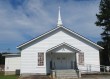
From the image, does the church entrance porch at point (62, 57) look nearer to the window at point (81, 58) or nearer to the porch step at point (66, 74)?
the window at point (81, 58)

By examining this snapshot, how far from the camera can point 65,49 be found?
3500 centimetres

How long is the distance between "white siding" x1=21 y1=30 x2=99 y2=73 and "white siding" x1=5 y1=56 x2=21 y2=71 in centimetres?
856

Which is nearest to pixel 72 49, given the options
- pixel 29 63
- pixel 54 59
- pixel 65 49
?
pixel 65 49

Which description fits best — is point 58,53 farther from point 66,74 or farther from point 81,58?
point 66,74

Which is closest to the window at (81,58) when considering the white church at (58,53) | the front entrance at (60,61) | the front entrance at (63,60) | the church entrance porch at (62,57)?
the white church at (58,53)

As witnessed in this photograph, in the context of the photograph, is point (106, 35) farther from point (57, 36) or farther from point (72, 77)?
point (72, 77)

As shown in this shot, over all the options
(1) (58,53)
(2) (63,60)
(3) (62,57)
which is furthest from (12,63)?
(1) (58,53)

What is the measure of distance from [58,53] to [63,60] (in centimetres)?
157

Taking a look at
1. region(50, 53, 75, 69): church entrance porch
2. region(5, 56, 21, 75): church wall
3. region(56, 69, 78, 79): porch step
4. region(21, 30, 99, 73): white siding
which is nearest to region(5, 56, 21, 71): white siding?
region(5, 56, 21, 75): church wall

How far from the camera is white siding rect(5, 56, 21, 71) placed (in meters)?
44.2

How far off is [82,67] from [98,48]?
3652mm

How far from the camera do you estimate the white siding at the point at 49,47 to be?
35.8 m

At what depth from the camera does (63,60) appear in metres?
36.7

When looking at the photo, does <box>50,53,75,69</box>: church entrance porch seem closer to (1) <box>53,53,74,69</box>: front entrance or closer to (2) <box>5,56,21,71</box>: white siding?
(1) <box>53,53,74,69</box>: front entrance
